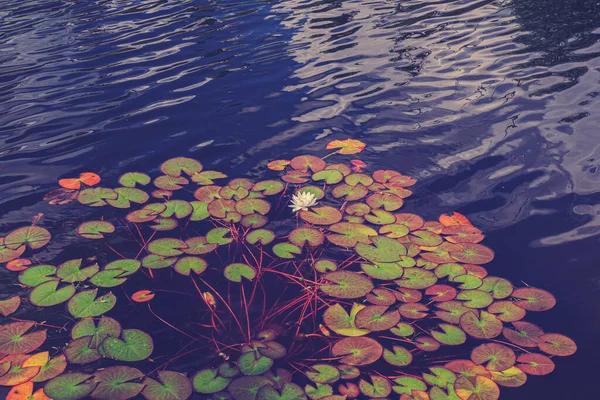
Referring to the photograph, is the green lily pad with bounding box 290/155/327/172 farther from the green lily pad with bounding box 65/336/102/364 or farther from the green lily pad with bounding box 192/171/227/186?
the green lily pad with bounding box 65/336/102/364

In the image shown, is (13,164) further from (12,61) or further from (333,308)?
(333,308)

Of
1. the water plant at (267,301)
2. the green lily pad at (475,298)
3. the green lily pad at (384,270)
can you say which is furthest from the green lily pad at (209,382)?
the green lily pad at (475,298)

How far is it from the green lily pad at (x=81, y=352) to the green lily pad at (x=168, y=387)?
334 mm

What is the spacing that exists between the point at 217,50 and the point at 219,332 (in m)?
4.60

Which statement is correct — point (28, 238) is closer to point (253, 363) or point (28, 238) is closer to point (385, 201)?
point (253, 363)

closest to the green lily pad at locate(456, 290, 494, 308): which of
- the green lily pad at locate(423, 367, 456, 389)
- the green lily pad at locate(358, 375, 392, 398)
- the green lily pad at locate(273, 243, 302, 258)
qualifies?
the green lily pad at locate(423, 367, 456, 389)

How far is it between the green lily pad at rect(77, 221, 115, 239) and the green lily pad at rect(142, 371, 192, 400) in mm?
1364

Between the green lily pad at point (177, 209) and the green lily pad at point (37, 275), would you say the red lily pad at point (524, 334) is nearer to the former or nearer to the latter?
the green lily pad at point (177, 209)

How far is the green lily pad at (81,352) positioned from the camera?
2.77m

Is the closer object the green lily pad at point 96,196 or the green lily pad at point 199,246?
the green lily pad at point 199,246

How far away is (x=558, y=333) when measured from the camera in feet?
9.79

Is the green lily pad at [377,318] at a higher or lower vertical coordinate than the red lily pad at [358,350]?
higher

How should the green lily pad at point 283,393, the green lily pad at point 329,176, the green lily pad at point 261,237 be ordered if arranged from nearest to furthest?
the green lily pad at point 283,393, the green lily pad at point 261,237, the green lily pad at point 329,176

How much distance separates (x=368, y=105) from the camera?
5.44 metres
